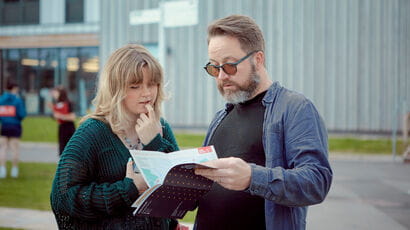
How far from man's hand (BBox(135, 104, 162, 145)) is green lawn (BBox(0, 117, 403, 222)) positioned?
4.08 metres

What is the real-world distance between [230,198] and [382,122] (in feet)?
54.5

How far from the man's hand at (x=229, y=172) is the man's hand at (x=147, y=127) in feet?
2.10

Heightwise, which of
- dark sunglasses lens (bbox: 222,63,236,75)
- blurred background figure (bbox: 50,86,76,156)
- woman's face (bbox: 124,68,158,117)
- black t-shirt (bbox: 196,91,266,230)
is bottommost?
blurred background figure (bbox: 50,86,76,156)

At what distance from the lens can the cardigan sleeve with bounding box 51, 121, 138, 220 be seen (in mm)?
2295

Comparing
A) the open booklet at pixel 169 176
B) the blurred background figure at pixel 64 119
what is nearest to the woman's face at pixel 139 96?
the open booklet at pixel 169 176

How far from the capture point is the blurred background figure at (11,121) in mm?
9656

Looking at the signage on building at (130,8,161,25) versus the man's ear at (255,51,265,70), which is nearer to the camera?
the man's ear at (255,51,265,70)

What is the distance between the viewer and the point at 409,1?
17.5m

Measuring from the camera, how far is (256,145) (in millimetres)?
2357

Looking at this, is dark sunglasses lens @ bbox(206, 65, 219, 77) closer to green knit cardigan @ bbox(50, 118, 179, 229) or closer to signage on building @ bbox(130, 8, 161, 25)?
green knit cardigan @ bbox(50, 118, 179, 229)

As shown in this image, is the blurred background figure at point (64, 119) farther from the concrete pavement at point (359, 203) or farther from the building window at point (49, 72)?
the building window at point (49, 72)

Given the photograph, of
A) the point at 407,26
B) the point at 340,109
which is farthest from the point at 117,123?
the point at 407,26

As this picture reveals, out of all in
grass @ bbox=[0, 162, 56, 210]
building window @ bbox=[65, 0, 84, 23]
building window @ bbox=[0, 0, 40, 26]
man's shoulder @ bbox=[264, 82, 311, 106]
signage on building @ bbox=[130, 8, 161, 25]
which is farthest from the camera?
building window @ bbox=[0, 0, 40, 26]

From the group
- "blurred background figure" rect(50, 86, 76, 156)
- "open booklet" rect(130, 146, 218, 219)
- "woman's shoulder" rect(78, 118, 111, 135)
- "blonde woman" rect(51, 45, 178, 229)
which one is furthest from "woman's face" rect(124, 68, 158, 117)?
"blurred background figure" rect(50, 86, 76, 156)
